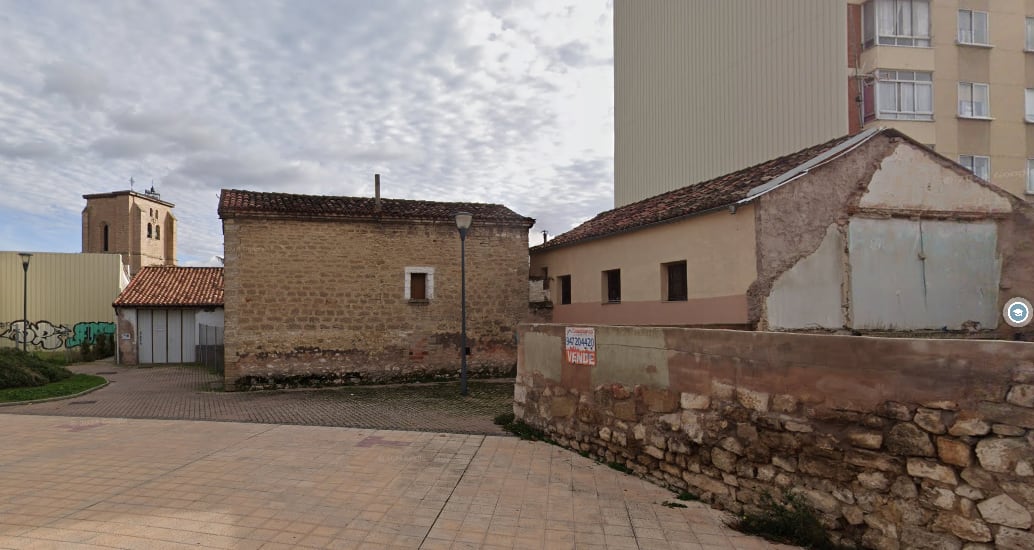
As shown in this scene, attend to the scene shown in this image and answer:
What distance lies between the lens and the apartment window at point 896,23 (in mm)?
17578

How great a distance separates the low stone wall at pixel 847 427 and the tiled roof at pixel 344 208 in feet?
33.1

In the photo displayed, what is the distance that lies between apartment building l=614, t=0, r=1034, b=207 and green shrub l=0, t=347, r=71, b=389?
22.1 metres

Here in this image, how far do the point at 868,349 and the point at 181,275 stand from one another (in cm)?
2794

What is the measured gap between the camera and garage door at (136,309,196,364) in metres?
23.5

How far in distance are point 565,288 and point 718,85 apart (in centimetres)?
1085

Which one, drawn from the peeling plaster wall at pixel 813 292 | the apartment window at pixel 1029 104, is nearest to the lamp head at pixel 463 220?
the peeling plaster wall at pixel 813 292

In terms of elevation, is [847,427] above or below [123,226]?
below

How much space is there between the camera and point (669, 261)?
1255 centimetres

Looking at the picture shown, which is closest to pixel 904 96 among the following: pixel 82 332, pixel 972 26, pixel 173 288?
pixel 972 26

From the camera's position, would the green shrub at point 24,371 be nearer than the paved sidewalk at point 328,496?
No

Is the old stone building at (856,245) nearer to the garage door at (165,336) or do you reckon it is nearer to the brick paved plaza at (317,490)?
the brick paved plaza at (317,490)

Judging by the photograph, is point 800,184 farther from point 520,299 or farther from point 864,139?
point 520,299

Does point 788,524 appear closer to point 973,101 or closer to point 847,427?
point 847,427

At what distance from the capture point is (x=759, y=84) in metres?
20.5
